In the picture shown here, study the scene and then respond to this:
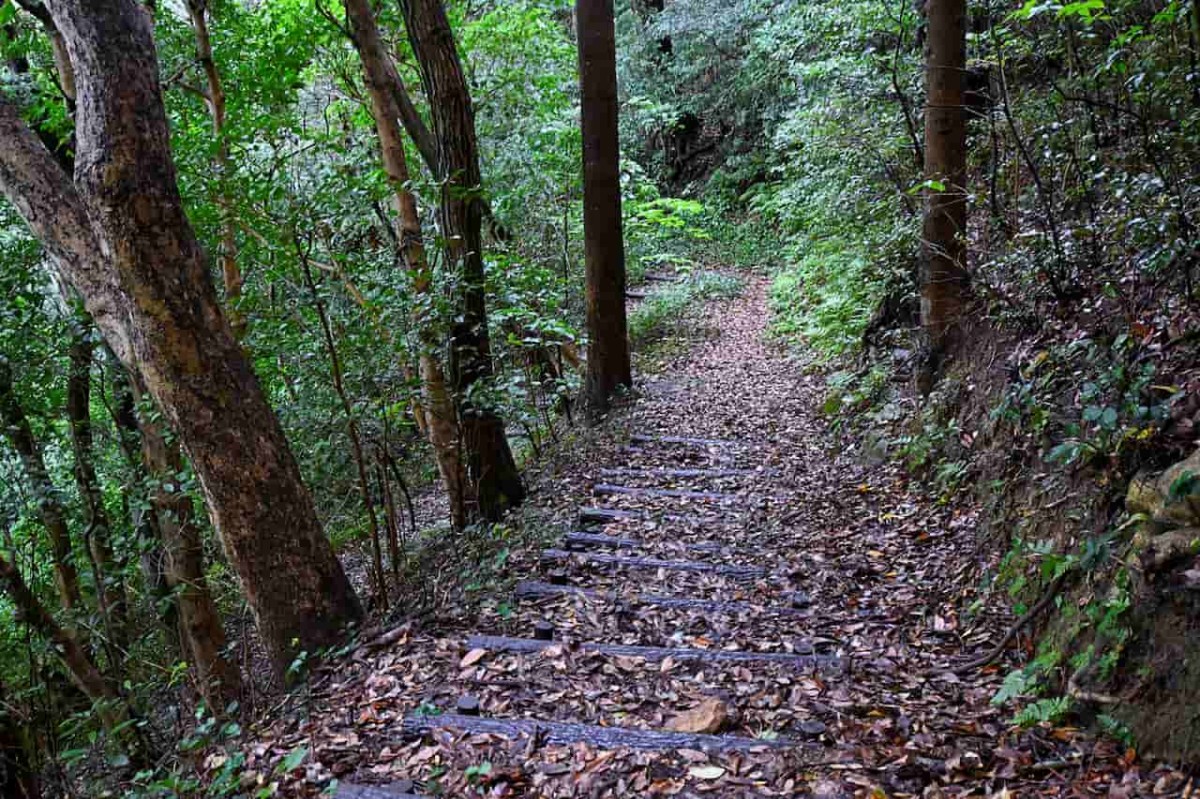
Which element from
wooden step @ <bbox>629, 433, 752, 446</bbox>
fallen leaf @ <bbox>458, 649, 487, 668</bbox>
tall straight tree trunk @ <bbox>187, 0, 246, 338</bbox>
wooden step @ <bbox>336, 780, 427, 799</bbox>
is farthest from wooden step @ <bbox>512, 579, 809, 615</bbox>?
tall straight tree trunk @ <bbox>187, 0, 246, 338</bbox>

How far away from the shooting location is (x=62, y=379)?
7.14m

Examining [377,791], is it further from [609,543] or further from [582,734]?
[609,543]

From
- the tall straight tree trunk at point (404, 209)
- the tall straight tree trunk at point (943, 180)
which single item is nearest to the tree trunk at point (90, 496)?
the tall straight tree trunk at point (404, 209)

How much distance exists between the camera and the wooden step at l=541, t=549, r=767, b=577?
16.9 ft

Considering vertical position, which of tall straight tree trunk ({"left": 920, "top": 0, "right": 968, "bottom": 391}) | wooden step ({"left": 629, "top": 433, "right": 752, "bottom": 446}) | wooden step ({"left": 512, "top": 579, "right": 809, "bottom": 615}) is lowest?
wooden step ({"left": 512, "top": 579, "right": 809, "bottom": 615})

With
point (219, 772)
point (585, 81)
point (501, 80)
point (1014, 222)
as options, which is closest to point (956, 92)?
point (1014, 222)

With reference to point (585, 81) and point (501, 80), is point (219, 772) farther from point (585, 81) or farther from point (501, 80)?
point (501, 80)

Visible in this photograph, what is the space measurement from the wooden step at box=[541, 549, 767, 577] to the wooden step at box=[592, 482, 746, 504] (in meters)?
1.31

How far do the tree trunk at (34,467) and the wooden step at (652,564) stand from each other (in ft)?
12.3

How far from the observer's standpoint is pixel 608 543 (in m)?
5.78

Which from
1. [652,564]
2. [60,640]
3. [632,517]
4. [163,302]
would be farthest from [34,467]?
[652,564]

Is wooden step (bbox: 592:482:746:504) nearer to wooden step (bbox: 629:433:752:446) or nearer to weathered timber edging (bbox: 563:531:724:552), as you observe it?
weathered timber edging (bbox: 563:531:724:552)

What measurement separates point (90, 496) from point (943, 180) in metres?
6.96

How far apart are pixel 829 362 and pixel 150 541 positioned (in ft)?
26.3
